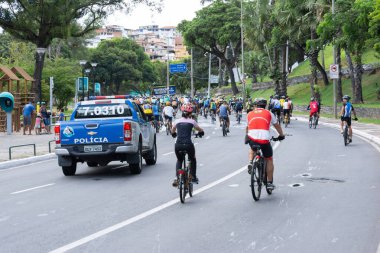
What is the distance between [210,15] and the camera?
81.8m

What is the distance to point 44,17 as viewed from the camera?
38312 mm

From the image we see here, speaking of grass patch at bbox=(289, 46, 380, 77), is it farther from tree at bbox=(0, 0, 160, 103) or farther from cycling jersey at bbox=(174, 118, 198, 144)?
cycling jersey at bbox=(174, 118, 198, 144)

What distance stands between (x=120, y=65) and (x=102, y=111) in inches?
3553

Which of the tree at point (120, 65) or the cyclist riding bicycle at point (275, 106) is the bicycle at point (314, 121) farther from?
the tree at point (120, 65)

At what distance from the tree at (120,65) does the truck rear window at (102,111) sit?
88.5 meters

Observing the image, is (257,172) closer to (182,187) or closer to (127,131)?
(182,187)

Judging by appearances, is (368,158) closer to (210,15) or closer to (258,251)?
(258,251)

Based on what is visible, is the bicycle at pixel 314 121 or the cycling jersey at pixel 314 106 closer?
the cycling jersey at pixel 314 106

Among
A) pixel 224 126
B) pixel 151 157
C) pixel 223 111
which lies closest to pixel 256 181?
pixel 151 157

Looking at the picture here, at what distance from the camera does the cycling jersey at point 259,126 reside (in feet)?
36.3

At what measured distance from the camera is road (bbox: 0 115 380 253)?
7.70 m

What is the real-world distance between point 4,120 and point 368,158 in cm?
2228

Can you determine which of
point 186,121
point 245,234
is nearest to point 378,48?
point 186,121

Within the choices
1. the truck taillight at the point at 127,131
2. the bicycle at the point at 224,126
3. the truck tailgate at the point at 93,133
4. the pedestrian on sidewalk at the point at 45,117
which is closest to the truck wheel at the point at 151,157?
the truck taillight at the point at 127,131
